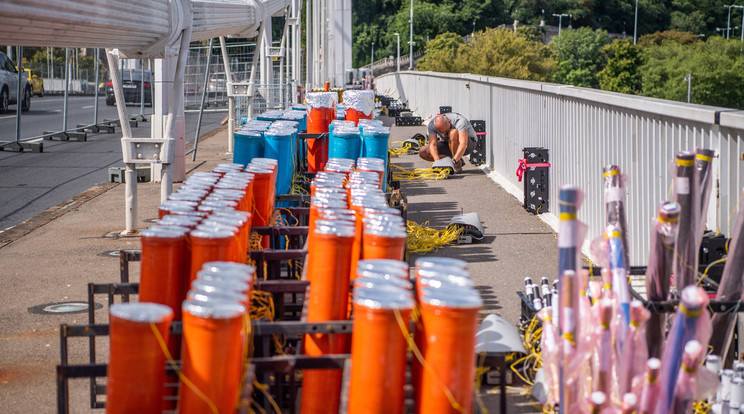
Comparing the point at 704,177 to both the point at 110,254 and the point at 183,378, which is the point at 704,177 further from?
the point at 110,254

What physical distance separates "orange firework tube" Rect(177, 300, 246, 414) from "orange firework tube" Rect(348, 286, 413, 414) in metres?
0.52

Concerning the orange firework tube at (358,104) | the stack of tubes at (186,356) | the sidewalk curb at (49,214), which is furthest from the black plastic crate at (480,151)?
the stack of tubes at (186,356)

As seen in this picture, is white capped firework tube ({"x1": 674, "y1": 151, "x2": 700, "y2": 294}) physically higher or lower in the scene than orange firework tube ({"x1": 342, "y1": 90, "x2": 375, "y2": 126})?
lower

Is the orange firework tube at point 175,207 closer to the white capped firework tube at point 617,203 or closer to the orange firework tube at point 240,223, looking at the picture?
the orange firework tube at point 240,223

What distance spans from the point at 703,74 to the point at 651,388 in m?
129

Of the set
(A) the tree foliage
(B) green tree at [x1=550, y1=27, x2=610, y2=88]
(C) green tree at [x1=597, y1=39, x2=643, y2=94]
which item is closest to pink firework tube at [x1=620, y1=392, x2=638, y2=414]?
(A) the tree foliage

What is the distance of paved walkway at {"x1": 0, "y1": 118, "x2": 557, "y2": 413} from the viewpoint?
6.47 metres

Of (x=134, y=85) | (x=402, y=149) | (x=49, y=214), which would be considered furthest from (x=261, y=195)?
(x=134, y=85)

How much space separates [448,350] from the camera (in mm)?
3971

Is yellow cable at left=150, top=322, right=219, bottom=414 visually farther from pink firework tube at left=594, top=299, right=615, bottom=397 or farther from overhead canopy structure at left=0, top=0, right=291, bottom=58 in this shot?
overhead canopy structure at left=0, top=0, right=291, bottom=58

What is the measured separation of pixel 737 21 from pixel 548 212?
194m

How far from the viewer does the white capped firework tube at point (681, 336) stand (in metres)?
4.38

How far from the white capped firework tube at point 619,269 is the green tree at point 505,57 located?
69.3 meters

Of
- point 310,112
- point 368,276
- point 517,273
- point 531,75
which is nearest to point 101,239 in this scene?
point 310,112
